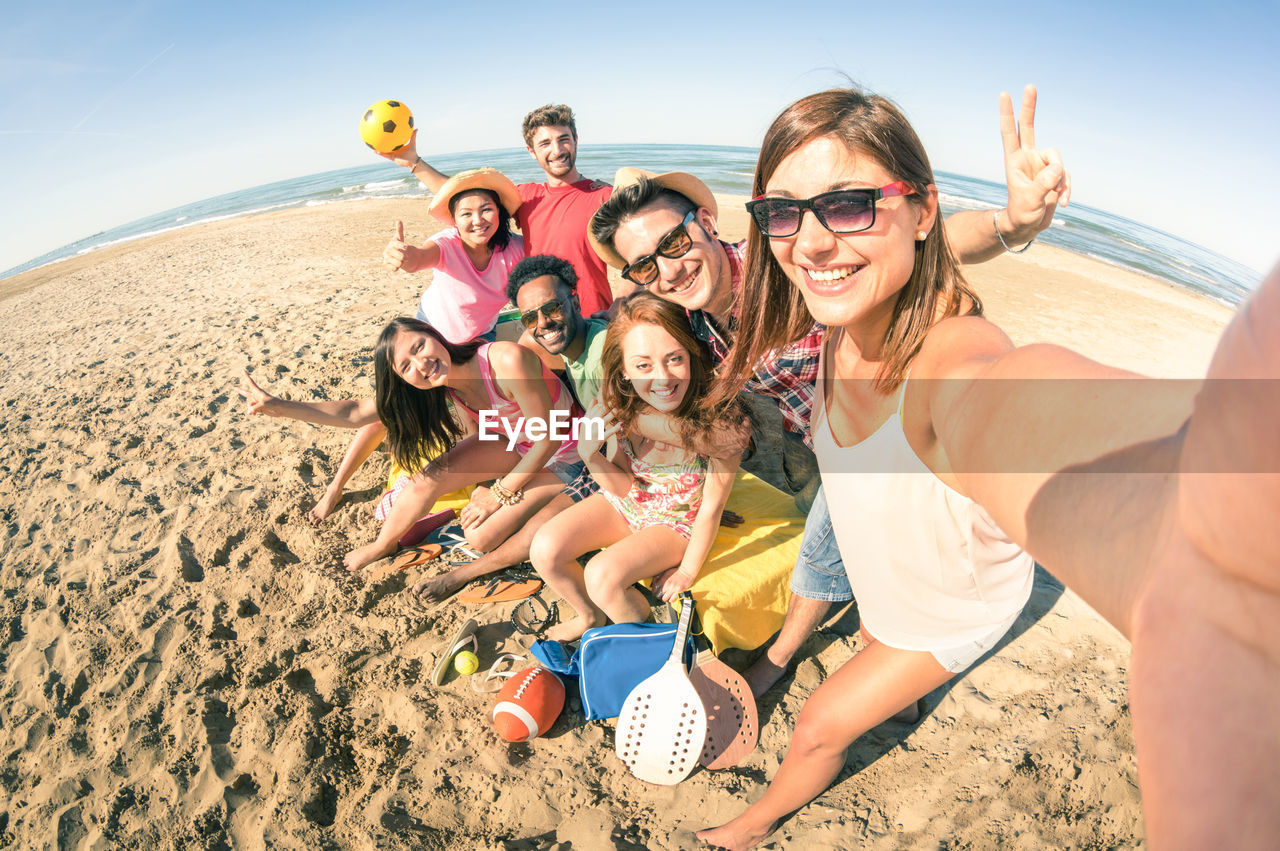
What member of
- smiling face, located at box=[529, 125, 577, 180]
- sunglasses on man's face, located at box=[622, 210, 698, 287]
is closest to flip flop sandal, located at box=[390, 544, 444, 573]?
sunglasses on man's face, located at box=[622, 210, 698, 287]

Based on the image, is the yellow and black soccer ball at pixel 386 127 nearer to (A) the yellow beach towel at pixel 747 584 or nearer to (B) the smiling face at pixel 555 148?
(B) the smiling face at pixel 555 148

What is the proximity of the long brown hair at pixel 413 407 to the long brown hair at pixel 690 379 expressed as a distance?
1.18 meters

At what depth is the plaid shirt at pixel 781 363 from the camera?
2303mm

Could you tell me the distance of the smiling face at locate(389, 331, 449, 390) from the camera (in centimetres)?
337

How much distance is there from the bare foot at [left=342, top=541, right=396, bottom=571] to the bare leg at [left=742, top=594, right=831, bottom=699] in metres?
2.30

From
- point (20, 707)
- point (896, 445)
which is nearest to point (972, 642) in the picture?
point (896, 445)

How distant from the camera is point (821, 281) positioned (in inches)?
63.8

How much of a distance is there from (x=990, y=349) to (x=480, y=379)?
3.00 m

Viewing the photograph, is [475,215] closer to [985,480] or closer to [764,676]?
[764,676]

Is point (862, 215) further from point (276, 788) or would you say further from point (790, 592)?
point (276, 788)

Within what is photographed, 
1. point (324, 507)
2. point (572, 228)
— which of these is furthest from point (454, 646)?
point (572, 228)

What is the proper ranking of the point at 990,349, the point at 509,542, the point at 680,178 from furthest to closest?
the point at 509,542, the point at 680,178, the point at 990,349

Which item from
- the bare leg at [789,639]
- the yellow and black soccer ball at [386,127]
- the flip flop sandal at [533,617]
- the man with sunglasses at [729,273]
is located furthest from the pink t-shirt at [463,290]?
the bare leg at [789,639]

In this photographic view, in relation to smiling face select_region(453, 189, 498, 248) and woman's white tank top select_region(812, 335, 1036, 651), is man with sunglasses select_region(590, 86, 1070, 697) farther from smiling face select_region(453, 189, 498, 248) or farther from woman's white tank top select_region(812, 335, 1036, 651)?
smiling face select_region(453, 189, 498, 248)
